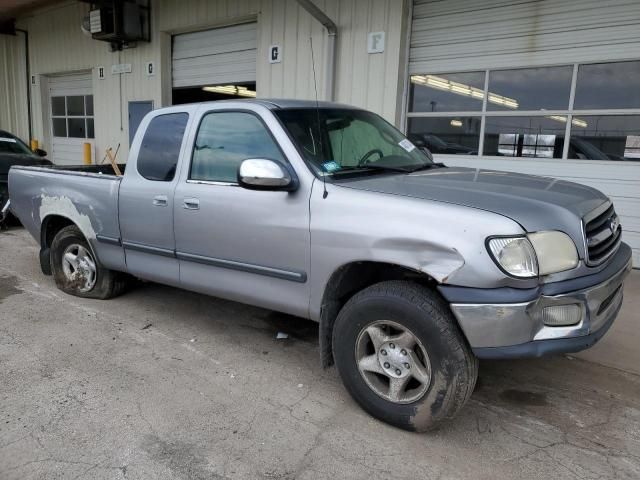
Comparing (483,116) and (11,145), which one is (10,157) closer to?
(11,145)

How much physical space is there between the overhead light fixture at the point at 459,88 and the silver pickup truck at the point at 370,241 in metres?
3.67

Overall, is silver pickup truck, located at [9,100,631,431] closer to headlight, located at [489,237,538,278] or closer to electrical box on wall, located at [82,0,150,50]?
headlight, located at [489,237,538,278]

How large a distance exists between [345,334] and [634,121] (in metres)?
5.43

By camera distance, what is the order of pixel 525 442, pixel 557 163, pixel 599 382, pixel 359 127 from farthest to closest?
pixel 557 163 → pixel 359 127 → pixel 599 382 → pixel 525 442

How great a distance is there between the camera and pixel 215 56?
35.7 ft

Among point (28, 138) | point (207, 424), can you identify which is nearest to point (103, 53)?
point (28, 138)

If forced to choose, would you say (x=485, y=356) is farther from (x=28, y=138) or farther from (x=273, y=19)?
(x=28, y=138)

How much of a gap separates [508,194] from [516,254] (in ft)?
1.60

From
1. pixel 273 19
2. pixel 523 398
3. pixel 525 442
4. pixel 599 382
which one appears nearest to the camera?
pixel 525 442

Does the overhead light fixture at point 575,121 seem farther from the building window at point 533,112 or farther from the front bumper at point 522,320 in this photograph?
the front bumper at point 522,320

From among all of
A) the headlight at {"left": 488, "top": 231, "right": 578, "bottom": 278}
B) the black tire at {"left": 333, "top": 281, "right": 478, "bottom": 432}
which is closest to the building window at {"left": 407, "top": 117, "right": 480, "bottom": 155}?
the black tire at {"left": 333, "top": 281, "right": 478, "bottom": 432}

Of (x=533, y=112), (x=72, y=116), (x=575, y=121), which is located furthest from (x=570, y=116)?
(x=72, y=116)

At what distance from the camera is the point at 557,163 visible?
6961 mm

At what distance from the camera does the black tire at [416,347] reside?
2.70 meters
